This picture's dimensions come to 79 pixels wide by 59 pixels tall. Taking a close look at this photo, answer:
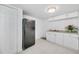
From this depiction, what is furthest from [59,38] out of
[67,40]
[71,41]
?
[71,41]

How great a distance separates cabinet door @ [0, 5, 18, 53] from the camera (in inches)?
92.5

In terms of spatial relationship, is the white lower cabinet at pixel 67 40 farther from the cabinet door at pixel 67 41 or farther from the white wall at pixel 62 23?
the white wall at pixel 62 23

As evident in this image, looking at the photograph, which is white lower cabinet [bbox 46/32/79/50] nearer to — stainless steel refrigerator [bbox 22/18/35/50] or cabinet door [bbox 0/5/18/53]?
stainless steel refrigerator [bbox 22/18/35/50]

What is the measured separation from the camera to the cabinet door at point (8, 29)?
235 cm

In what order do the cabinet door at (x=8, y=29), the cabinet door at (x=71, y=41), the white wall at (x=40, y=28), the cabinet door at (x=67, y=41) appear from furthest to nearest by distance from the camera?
the white wall at (x=40, y=28), the cabinet door at (x=67, y=41), the cabinet door at (x=71, y=41), the cabinet door at (x=8, y=29)

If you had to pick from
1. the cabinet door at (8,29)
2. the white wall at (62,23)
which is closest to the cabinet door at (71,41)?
the white wall at (62,23)

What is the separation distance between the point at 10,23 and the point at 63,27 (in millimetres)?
3659

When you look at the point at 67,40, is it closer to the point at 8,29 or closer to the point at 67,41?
the point at 67,41

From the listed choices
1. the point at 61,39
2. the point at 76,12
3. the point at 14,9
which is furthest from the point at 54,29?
the point at 14,9

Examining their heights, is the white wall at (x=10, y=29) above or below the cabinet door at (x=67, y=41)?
above

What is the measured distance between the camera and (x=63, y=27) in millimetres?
4754
